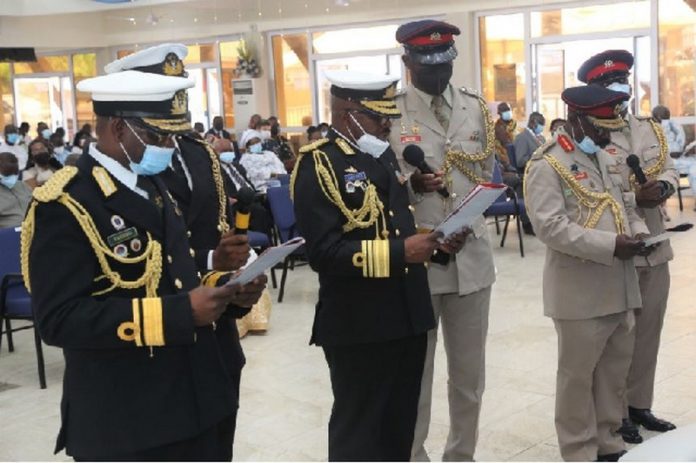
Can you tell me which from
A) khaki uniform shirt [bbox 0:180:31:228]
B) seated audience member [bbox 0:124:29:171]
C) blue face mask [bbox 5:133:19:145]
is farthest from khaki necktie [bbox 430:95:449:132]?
blue face mask [bbox 5:133:19:145]

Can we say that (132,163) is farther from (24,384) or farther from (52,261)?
(24,384)

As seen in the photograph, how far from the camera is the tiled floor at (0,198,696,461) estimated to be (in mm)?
4094

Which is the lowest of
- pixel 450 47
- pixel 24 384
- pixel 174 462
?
pixel 24 384

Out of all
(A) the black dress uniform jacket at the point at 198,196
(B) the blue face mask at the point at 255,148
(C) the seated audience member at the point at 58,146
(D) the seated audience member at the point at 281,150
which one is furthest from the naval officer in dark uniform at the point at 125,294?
(C) the seated audience member at the point at 58,146

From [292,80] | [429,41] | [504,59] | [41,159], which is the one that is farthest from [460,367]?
[292,80]

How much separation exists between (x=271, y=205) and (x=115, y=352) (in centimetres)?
541

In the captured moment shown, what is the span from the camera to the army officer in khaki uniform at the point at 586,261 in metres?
3.42

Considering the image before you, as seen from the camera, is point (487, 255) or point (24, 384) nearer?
point (487, 255)

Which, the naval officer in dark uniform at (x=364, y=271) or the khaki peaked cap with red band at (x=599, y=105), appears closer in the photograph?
the naval officer in dark uniform at (x=364, y=271)

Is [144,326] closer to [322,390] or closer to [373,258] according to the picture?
[373,258]

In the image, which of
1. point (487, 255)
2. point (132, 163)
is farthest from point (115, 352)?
point (487, 255)

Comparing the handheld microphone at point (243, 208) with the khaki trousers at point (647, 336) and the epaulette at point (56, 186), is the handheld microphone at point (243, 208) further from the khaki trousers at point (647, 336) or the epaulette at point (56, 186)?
the khaki trousers at point (647, 336)

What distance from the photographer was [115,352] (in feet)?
7.02

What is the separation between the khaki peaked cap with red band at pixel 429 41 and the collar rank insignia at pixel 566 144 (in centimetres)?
51
